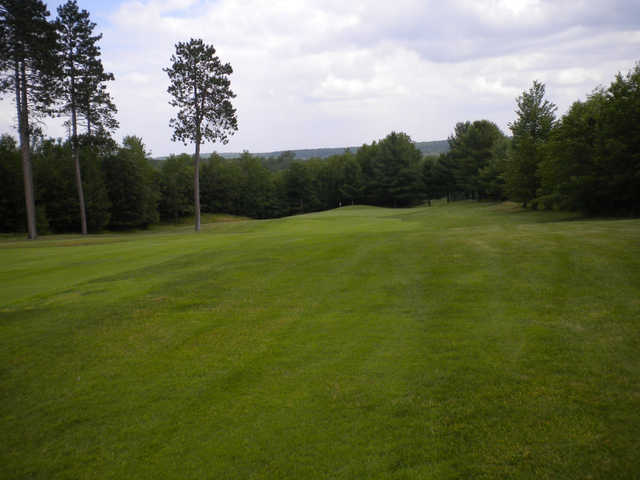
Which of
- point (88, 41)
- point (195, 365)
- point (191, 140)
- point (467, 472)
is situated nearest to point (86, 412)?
point (195, 365)

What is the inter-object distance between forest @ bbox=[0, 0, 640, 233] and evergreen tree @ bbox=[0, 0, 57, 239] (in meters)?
0.09

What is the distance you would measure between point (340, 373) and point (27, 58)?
120ft

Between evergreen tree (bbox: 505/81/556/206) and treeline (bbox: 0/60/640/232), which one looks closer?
treeline (bbox: 0/60/640/232)

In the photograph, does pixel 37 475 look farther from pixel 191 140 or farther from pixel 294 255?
pixel 191 140

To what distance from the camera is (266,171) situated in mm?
97250

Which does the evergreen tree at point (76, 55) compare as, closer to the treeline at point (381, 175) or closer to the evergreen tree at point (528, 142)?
the treeline at point (381, 175)

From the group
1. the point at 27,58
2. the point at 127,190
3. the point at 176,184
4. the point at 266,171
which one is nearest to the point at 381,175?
the point at 266,171

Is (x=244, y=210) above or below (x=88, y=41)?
below

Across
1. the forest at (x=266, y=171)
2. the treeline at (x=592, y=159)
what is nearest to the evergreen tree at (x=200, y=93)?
the forest at (x=266, y=171)

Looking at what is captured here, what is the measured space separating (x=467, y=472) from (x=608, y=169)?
29.0m

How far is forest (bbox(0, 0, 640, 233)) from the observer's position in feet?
92.7

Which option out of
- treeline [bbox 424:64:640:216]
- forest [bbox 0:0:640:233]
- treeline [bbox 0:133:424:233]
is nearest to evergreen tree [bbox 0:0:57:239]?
forest [bbox 0:0:640:233]

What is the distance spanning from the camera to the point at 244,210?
91938 mm

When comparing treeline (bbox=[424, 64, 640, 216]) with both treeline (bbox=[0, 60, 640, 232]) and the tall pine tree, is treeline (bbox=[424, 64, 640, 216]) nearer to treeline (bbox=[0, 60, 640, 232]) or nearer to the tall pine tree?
treeline (bbox=[0, 60, 640, 232])
